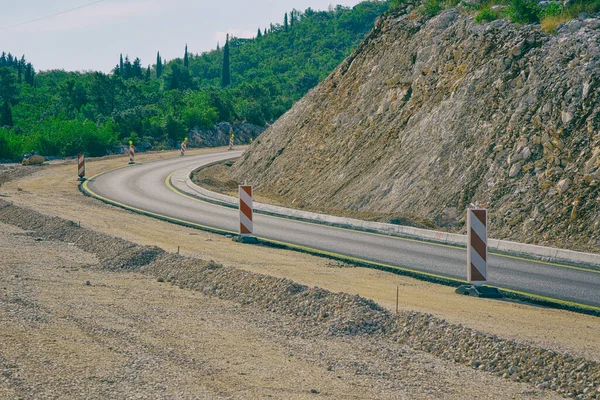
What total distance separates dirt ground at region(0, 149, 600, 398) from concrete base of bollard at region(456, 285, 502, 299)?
30cm

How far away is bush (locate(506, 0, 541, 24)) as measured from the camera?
2356 cm

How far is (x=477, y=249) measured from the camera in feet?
37.6

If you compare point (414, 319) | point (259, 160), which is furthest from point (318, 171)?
point (414, 319)

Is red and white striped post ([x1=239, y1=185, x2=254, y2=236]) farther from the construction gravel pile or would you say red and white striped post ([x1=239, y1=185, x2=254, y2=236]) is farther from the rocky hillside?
the rocky hillside

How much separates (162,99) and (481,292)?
6223 centimetres

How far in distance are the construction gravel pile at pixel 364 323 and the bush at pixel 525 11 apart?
16.1 metres

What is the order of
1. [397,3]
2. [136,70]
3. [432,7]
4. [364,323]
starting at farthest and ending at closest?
1. [136,70]
2. [397,3]
3. [432,7]
4. [364,323]

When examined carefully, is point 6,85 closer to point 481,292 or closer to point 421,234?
point 421,234

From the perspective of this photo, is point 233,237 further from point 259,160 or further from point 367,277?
point 259,160

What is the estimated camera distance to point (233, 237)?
17.2 meters

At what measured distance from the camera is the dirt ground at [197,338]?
622cm

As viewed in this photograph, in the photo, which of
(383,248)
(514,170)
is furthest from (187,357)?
(514,170)

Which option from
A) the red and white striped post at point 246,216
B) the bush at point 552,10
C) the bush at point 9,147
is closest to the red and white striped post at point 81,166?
the bush at point 9,147

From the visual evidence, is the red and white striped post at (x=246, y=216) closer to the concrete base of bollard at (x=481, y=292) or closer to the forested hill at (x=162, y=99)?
the concrete base of bollard at (x=481, y=292)
